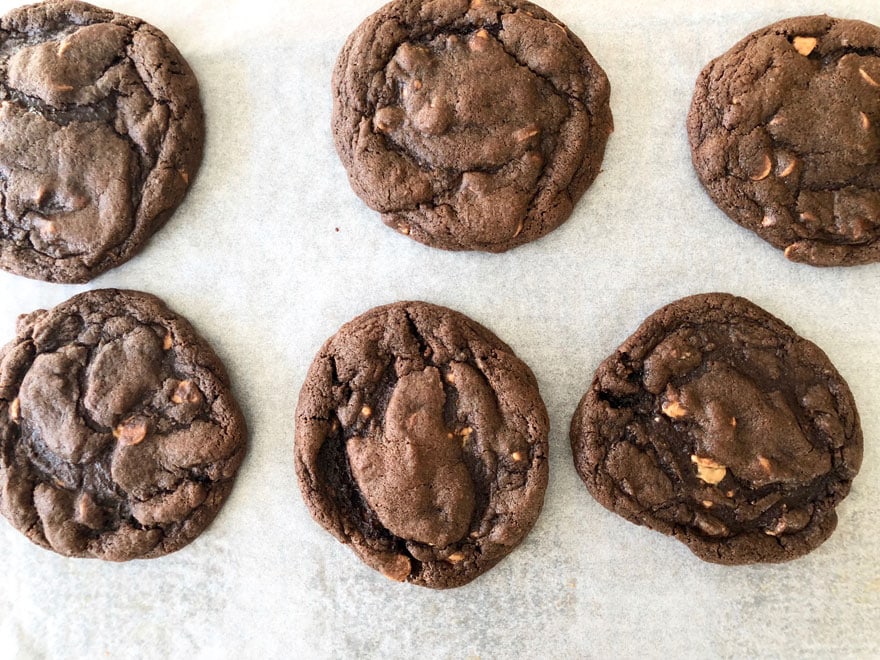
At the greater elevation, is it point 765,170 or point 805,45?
point 805,45

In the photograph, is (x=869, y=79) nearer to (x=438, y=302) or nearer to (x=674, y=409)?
(x=674, y=409)

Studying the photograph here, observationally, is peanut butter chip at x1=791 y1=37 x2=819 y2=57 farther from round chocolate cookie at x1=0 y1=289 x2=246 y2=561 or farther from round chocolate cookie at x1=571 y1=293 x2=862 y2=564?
round chocolate cookie at x1=0 y1=289 x2=246 y2=561

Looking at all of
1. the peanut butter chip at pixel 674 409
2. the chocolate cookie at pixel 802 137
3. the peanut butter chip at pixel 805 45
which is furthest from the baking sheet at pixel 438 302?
the peanut butter chip at pixel 674 409

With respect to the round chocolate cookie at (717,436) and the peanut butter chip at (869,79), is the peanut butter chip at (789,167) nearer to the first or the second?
the peanut butter chip at (869,79)

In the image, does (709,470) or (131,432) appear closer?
(709,470)

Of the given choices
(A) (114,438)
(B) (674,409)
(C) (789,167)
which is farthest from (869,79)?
(A) (114,438)

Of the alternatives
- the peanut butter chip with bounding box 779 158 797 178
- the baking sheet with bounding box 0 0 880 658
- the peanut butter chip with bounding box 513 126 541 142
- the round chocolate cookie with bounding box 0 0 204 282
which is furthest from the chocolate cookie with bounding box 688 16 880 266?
the round chocolate cookie with bounding box 0 0 204 282
